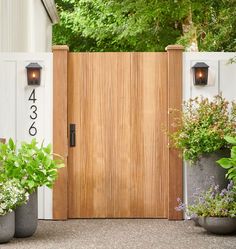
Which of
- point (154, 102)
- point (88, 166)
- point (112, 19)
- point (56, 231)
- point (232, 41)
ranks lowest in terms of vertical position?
point (56, 231)

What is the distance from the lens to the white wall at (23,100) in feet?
31.8

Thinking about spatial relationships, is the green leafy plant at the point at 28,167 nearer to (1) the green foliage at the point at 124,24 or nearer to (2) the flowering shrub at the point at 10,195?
(2) the flowering shrub at the point at 10,195

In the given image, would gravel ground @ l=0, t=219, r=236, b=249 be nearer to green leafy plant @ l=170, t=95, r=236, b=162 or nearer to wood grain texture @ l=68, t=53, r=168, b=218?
wood grain texture @ l=68, t=53, r=168, b=218

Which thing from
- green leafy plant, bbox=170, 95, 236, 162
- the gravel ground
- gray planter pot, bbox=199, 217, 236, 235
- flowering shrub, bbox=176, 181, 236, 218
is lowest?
the gravel ground

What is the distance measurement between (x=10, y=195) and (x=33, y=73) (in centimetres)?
222

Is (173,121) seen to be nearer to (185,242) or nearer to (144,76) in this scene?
(144,76)

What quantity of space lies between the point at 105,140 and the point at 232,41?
2663 millimetres

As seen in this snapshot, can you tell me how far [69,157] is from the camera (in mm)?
9703

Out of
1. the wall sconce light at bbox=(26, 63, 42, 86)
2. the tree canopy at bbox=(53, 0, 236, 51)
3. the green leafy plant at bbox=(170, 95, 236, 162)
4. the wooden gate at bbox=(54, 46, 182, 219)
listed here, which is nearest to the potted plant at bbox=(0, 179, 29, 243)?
the wooden gate at bbox=(54, 46, 182, 219)

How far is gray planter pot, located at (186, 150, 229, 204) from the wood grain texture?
0.72 m

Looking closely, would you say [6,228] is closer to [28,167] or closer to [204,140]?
[28,167]

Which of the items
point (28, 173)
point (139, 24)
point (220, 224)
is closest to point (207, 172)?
point (220, 224)

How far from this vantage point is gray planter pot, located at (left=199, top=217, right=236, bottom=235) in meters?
8.26

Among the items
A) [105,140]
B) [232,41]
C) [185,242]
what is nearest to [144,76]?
[105,140]
